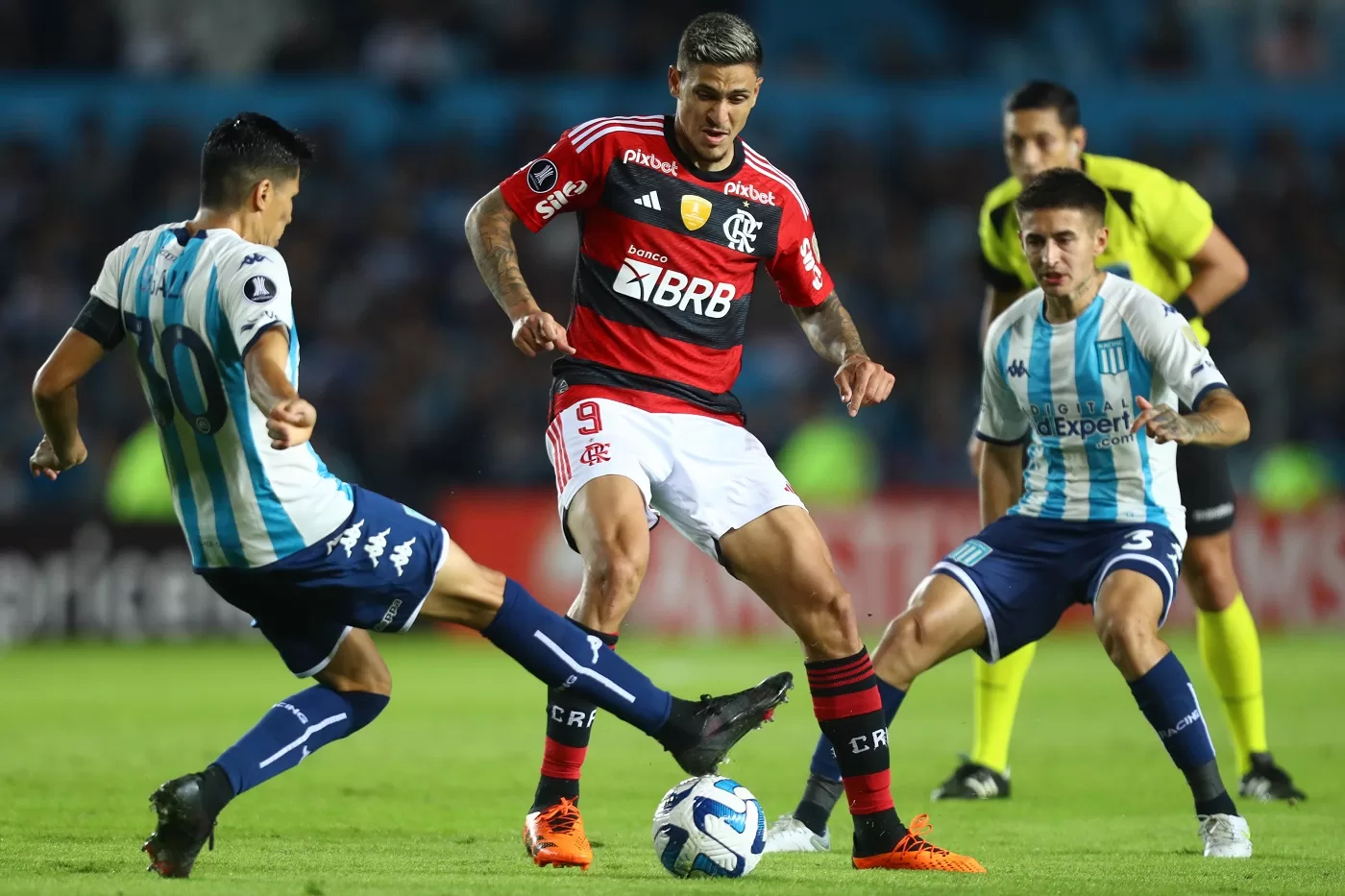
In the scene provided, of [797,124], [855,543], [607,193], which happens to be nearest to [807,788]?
[607,193]

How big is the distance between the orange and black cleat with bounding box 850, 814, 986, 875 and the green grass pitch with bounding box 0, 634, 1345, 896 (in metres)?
0.10

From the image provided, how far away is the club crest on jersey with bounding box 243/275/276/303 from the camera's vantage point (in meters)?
4.62

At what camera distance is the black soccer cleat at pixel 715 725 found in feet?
16.8

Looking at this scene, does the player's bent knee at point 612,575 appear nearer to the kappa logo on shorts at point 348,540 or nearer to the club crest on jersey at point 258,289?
the kappa logo on shorts at point 348,540

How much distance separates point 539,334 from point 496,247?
0.71m

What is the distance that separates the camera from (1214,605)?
7.01 m

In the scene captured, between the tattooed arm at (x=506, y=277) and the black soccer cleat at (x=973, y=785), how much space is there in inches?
104

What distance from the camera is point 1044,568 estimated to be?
5.89 metres

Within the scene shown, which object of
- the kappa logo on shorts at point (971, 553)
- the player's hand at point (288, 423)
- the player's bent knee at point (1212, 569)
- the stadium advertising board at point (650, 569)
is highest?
the player's hand at point (288, 423)

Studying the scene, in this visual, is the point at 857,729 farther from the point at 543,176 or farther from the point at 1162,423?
the point at 543,176

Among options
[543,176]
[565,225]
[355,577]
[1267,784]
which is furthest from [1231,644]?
[565,225]

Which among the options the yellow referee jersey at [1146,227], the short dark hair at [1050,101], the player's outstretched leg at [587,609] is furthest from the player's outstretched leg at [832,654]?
the short dark hair at [1050,101]

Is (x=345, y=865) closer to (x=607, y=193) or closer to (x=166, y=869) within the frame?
(x=166, y=869)

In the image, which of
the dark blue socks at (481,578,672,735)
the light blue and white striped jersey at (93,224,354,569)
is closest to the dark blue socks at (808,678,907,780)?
the dark blue socks at (481,578,672,735)
